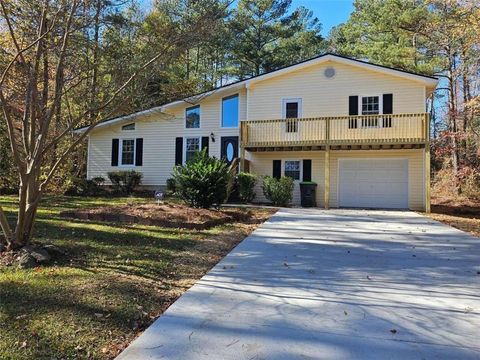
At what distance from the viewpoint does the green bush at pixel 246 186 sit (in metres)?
15.9

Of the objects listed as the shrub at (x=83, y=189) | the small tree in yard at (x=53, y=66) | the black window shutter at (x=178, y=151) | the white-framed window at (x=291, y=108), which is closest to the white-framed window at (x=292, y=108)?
the white-framed window at (x=291, y=108)

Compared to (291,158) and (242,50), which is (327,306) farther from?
(242,50)

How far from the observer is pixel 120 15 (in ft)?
Answer: 22.2

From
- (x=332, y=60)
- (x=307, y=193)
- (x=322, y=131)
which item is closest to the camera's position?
(x=322, y=131)

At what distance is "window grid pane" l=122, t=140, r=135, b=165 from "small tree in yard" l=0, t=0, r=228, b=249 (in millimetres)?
12483

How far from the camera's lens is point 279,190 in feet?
51.8

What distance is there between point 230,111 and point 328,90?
4.55 m

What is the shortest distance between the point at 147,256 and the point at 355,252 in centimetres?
354

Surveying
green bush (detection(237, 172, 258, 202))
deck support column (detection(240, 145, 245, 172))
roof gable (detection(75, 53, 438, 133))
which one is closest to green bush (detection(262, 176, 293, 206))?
green bush (detection(237, 172, 258, 202))

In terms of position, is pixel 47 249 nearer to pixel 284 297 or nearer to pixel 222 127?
pixel 284 297

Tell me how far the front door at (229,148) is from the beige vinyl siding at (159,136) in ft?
0.68

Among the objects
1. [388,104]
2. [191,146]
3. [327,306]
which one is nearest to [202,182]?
[327,306]

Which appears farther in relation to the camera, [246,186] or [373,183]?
[373,183]

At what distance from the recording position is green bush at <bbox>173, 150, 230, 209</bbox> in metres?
10.9
